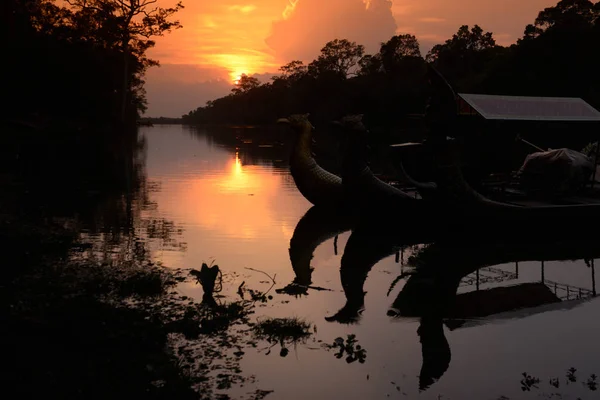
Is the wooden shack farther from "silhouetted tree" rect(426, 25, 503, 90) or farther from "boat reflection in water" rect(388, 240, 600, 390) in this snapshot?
"silhouetted tree" rect(426, 25, 503, 90)

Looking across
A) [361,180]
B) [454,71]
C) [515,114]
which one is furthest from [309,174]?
[454,71]

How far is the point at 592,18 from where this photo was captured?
63.5m

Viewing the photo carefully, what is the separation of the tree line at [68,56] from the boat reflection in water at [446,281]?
109 feet

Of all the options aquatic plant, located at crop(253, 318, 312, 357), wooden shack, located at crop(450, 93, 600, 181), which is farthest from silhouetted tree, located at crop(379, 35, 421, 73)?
aquatic plant, located at crop(253, 318, 312, 357)

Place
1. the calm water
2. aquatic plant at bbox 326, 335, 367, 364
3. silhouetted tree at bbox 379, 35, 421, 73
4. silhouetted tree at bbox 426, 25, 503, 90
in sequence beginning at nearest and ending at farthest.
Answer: the calm water, aquatic plant at bbox 326, 335, 367, 364, silhouetted tree at bbox 426, 25, 503, 90, silhouetted tree at bbox 379, 35, 421, 73

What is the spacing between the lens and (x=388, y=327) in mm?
8695

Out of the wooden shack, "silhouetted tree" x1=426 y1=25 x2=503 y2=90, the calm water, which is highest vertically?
"silhouetted tree" x1=426 y1=25 x2=503 y2=90

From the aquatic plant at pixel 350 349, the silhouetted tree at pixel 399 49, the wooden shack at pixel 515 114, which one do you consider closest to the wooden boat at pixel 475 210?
the wooden shack at pixel 515 114

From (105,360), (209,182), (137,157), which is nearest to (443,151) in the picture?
(105,360)

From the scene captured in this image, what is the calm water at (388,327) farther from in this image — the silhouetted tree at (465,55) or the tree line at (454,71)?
the silhouetted tree at (465,55)

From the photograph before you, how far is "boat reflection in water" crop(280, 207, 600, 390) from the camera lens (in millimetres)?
9031

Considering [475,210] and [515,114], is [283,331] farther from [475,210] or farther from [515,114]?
[515,114]

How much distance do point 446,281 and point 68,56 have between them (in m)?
46.4

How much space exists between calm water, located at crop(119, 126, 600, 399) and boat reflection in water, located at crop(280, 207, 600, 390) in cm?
6
